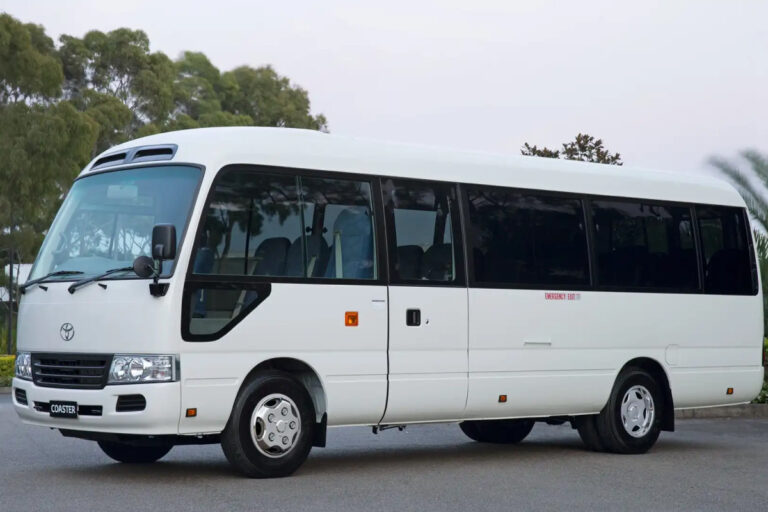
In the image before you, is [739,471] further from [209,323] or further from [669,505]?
[209,323]

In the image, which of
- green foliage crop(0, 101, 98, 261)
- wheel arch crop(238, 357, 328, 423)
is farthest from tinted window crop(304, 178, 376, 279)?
green foliage crop(0, 101, 98, 261)

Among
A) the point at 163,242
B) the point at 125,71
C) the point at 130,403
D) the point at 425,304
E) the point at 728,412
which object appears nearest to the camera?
the point at 163,242

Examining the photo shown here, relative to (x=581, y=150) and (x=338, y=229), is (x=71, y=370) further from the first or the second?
(x=581, y=150)

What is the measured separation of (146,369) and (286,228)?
1.77 meters

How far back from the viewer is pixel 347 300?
1210cm

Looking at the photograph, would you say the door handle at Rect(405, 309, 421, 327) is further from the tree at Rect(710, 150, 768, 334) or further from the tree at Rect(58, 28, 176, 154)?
the tree at Rect(58, 28, 176, 154)

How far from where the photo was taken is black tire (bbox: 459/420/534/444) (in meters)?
15.4

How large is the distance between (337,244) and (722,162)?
A: 15.4 m

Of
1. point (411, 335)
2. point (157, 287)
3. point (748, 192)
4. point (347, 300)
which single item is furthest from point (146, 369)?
point (748, 192)

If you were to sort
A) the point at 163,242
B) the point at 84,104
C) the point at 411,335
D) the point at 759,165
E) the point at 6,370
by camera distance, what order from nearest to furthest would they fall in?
the point at 163,242, the point at 411,335, the point at 759,165, the point at 6,370, the point at 84,104

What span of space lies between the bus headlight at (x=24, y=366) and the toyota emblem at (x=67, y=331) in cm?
51

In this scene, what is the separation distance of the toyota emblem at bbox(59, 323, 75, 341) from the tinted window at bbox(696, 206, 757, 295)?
7287 mm

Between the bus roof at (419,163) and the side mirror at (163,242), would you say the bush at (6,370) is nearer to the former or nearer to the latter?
the bus roof at (419,163)

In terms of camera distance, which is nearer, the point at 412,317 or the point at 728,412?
the point at 412,317
